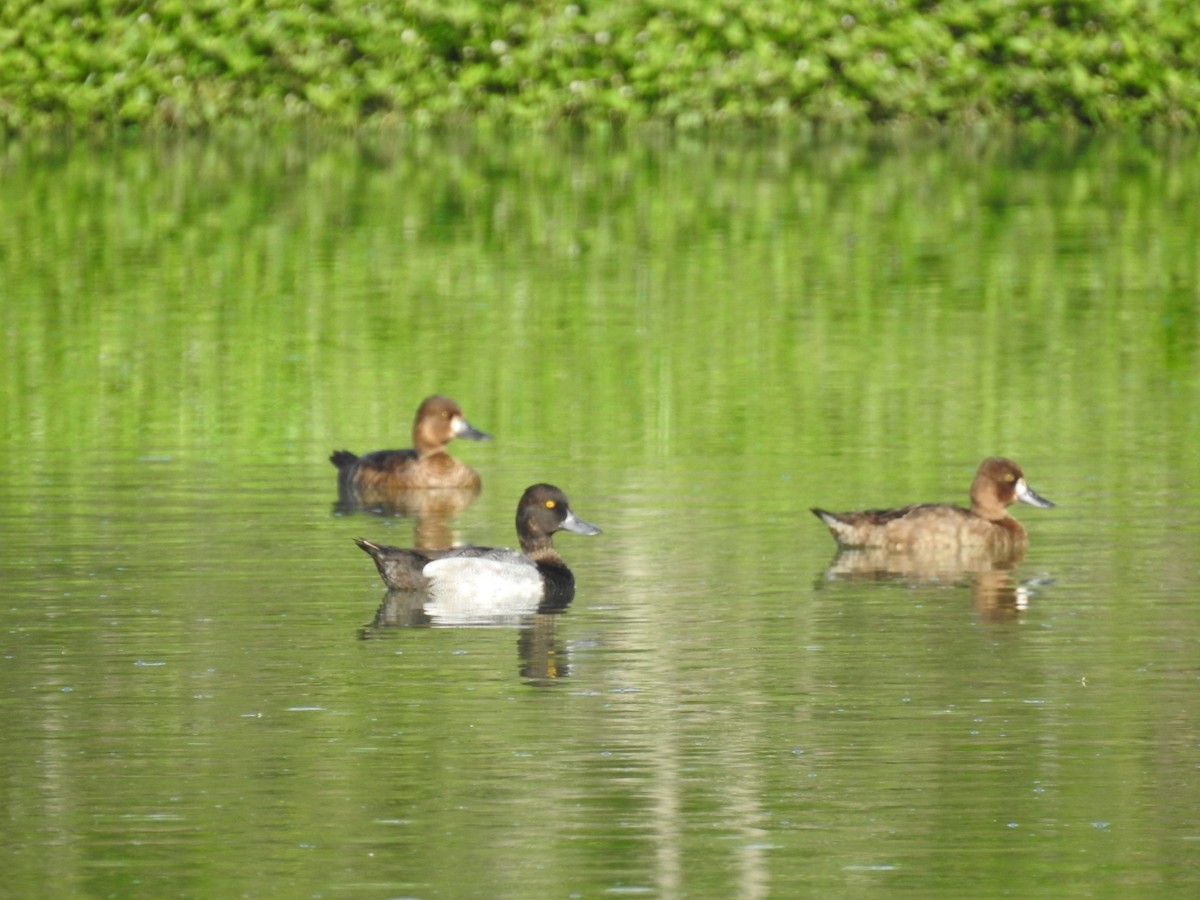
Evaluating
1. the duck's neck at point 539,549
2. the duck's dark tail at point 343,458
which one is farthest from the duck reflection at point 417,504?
the duck's neck at point 539,549

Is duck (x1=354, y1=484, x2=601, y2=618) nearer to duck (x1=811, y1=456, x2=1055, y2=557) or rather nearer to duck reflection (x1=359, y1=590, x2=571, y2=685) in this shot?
duck reflection (x1=359, y1=590, x2=571, y2=685)

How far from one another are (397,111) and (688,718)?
27608 millimetres

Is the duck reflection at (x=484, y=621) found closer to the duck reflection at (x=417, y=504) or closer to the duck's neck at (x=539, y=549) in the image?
the duck's neck at (x=539, y=549)

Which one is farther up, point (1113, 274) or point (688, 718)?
point (1113, 274)

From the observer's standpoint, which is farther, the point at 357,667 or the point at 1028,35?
the point at 1028,35

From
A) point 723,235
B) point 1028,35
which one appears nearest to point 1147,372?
point 723,235

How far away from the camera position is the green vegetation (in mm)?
36188

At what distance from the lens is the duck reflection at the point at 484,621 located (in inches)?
444

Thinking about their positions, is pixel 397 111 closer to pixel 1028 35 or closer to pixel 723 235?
pixel 1028 35

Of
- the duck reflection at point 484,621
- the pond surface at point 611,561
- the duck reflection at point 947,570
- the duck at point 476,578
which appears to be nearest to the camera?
the pond surface at point 611,561

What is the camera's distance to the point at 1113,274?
77.7ft

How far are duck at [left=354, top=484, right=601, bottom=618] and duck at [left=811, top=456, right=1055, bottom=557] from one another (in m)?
1.37

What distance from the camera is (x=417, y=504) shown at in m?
15.2

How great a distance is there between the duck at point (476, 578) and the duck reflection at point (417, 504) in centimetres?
189
